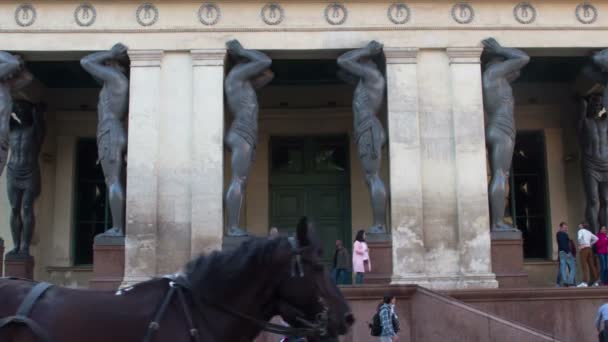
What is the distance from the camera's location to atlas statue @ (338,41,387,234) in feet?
60.2

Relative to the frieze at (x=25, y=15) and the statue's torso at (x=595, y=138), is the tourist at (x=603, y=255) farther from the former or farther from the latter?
the frieze at (x=25, y=15)

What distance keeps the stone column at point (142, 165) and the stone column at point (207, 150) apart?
972mm

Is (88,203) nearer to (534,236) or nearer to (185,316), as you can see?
(534,236)

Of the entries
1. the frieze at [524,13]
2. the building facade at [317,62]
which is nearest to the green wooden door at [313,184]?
the building facade at [317,62]

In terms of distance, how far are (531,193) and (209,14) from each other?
481 inches

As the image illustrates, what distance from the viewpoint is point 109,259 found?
58.9ft

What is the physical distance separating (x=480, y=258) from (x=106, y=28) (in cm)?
1116

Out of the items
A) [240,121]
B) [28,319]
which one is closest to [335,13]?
[240,121]

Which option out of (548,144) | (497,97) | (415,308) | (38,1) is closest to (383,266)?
(415,308)

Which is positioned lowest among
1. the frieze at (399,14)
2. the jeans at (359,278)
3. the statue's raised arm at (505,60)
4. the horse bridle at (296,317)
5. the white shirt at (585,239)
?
the jeans at (359,278)

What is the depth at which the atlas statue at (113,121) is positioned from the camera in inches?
719

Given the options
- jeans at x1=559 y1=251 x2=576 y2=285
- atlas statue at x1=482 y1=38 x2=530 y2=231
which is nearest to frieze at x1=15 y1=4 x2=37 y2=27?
atlas statue at x1=482 y1=38 x2=530 y2=231

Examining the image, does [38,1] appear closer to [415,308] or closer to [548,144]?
[415,308]

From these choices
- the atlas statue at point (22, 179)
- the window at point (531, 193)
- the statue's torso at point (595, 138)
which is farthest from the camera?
the window at point (531, 193)
